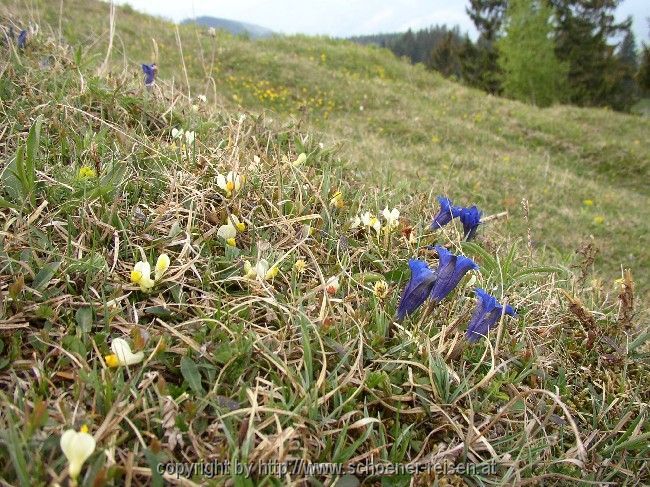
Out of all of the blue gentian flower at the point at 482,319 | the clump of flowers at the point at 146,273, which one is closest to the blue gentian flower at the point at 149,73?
the clump of flowers at the point at 146,273

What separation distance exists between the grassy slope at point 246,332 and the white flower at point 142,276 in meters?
0.06

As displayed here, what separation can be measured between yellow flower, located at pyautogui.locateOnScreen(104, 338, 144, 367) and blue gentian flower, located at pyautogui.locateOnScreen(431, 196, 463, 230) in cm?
161

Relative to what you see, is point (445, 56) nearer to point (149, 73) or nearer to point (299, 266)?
point (149, 73)

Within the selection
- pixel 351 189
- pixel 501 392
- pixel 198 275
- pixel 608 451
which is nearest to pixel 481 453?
pixel 501 392

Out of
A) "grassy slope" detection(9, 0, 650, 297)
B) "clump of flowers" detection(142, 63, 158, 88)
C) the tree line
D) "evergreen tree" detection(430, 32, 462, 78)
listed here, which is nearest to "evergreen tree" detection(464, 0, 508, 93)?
the tree line

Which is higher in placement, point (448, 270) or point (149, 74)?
point (149, 74)

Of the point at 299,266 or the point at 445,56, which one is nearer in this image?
the point at 299,266

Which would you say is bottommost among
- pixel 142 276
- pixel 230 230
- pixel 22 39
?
pixel 142 276

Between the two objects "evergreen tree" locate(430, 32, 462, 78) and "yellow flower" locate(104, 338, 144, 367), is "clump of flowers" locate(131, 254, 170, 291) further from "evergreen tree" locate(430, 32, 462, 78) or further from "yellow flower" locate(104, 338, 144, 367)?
"evergreen tree" locate(430, 32, 462, 78)

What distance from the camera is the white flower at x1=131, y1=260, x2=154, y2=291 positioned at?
1.85 metres

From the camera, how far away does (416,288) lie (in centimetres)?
193

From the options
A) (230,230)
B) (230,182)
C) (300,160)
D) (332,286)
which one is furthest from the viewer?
(300,160)

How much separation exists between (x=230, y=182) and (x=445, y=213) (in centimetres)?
106

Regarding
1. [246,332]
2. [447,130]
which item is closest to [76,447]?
[246,332]
